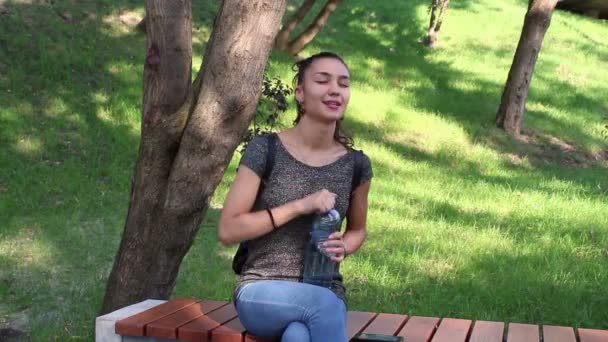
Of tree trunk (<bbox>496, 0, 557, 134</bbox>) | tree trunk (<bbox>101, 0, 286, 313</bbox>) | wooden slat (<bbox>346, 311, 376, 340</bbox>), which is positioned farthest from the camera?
tree trunk (<bbox>496, 0, 557, 134</bbox>)

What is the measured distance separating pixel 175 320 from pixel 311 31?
13555mm

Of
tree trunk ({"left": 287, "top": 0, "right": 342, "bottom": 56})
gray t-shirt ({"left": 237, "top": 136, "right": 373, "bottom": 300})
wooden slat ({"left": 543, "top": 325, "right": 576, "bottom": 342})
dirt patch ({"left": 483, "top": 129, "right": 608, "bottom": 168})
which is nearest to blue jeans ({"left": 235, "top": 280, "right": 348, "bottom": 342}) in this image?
gray t-shirt ({"left": 237, "top": 136, "right": 373, "bottom": 300})

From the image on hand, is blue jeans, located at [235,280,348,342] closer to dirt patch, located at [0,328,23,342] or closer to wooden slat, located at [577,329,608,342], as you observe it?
wooden slat, located at [577,329,608,342]

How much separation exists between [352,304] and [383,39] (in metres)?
14.8

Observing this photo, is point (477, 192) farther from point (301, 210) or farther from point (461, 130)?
point (301, 210)

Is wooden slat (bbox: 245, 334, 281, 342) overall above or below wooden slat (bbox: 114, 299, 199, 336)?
above

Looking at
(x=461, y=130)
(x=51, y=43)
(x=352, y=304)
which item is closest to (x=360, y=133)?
(x=461, y=130)

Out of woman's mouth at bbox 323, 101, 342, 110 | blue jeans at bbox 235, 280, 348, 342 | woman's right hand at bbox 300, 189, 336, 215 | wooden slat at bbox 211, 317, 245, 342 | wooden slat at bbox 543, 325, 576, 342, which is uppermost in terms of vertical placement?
woman's mouth at bbox 323, 101, 342, 110

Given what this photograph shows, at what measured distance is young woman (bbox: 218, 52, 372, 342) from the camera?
3518mm

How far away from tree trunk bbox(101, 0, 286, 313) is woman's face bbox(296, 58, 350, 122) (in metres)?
1.07

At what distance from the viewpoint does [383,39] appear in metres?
20.9

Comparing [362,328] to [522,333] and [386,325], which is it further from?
[522,333]

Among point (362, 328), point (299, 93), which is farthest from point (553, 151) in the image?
point (299, 93)

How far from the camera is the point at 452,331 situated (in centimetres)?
418
